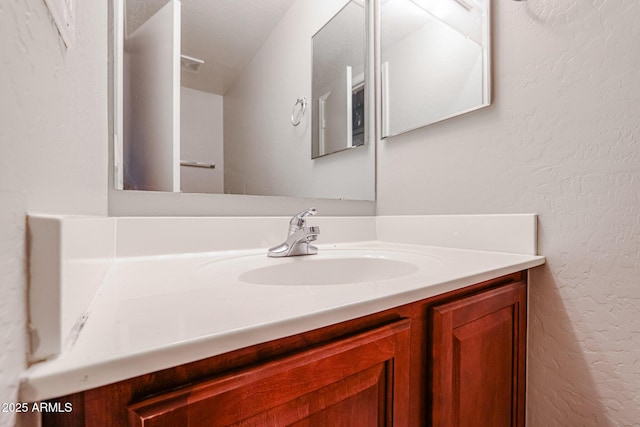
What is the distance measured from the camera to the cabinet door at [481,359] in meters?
0.53

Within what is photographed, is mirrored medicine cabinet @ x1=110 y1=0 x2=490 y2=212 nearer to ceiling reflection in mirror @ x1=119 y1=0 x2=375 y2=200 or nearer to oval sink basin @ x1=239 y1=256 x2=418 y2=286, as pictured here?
ceiling reflection in mirror @ x1=119 y1=0 x2=375 y2=200

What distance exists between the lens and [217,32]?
3.03 ft

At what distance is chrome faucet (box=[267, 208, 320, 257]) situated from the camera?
0.85 meters

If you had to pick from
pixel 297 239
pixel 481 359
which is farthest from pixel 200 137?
pixel 481 359

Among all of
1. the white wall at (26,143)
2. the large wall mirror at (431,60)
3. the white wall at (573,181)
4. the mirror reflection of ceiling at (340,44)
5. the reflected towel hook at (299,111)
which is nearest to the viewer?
the white wall at (26,143)

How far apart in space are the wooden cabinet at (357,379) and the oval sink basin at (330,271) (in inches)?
8.4

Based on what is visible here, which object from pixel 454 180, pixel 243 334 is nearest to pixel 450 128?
pixel 454 180

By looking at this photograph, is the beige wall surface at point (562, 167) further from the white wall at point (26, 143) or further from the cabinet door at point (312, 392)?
the cabinet door at point (312, 392)

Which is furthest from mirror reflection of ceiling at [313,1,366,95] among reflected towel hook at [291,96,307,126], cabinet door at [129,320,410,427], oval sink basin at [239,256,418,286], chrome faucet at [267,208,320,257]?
cabinet door at [129,320,410,427]

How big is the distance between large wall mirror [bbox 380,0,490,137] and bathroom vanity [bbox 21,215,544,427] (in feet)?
1.30

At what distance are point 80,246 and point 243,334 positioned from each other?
0.19 meters

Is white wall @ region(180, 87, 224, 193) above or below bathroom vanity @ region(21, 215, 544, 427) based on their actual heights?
above

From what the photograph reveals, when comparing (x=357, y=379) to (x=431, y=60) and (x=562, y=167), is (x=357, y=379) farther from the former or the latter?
(x=431, y=60)

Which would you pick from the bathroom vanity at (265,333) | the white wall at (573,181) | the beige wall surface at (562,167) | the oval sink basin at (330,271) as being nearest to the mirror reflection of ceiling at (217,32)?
the beige wall surface at (562,167)
